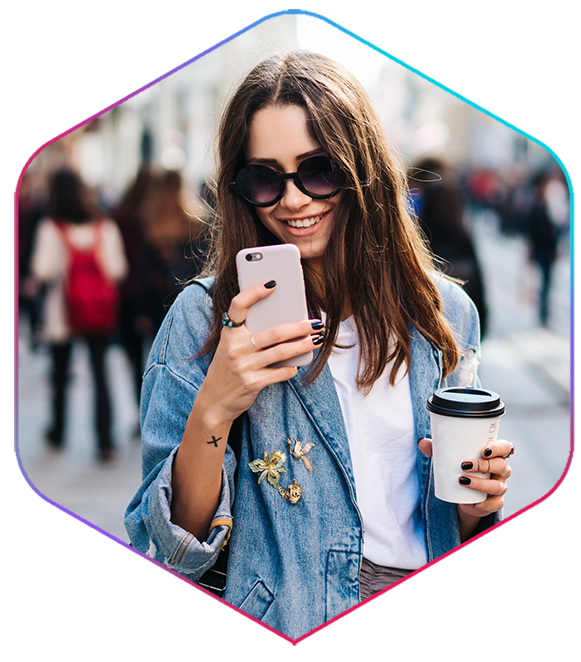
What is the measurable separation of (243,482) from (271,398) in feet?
0.78

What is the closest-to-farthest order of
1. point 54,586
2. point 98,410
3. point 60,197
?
point 54,586
point 60,197
point 98,410

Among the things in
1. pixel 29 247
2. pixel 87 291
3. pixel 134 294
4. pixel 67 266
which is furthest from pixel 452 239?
pixel 29 247

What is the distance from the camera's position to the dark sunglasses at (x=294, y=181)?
5.89 feet

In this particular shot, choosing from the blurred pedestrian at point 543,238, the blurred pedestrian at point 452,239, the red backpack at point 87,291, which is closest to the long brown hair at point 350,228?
the red backpack at point 87,291

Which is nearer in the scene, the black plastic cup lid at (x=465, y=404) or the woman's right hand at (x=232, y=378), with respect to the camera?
the woman's right hand at (x=232, y=378)

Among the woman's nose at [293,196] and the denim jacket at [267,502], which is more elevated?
the woman's nose at [293,196]

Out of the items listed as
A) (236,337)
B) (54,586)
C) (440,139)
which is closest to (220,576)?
(54,586)

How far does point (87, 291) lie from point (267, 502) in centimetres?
442

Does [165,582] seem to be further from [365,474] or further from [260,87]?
[260,87]

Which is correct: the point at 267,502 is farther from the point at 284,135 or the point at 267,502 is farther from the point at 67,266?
the point at 67,266

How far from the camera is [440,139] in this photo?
154 feet

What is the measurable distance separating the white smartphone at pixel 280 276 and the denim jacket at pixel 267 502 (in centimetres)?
26

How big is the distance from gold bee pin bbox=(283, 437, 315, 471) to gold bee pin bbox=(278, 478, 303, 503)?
59 mm

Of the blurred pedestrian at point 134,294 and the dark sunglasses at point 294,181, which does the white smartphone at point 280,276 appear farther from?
the blurred pedestrian at point 134,294
